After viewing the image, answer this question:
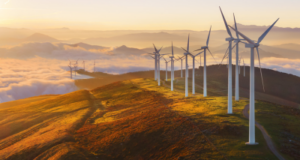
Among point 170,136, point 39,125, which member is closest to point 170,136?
point 170,136

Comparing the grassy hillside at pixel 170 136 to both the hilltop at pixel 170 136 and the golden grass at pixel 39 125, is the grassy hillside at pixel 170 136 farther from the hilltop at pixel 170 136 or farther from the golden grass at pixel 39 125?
the golden grass at pixel 39 125

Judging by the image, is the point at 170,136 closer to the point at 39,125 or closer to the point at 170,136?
the point at 170,136

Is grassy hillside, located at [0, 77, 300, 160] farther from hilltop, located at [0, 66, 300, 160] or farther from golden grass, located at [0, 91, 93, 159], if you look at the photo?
golden grass, located at [0, 91, 93, 159]

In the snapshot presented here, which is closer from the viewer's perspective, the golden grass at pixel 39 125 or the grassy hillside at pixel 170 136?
the grassy hillside at pixel 170 136

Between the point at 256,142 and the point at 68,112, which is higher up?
the point at 256,142

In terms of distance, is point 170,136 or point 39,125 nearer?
point 170,136

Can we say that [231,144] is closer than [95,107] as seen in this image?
Yes

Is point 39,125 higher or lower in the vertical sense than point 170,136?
lower

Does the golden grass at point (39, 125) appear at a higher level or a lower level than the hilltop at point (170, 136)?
lower

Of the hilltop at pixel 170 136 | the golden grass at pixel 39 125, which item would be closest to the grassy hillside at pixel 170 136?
the hilltop at pixel 170 136

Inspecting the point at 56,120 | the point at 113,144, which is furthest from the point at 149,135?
the point at 56,120

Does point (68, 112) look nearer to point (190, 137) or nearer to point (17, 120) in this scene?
point (17, 120)
